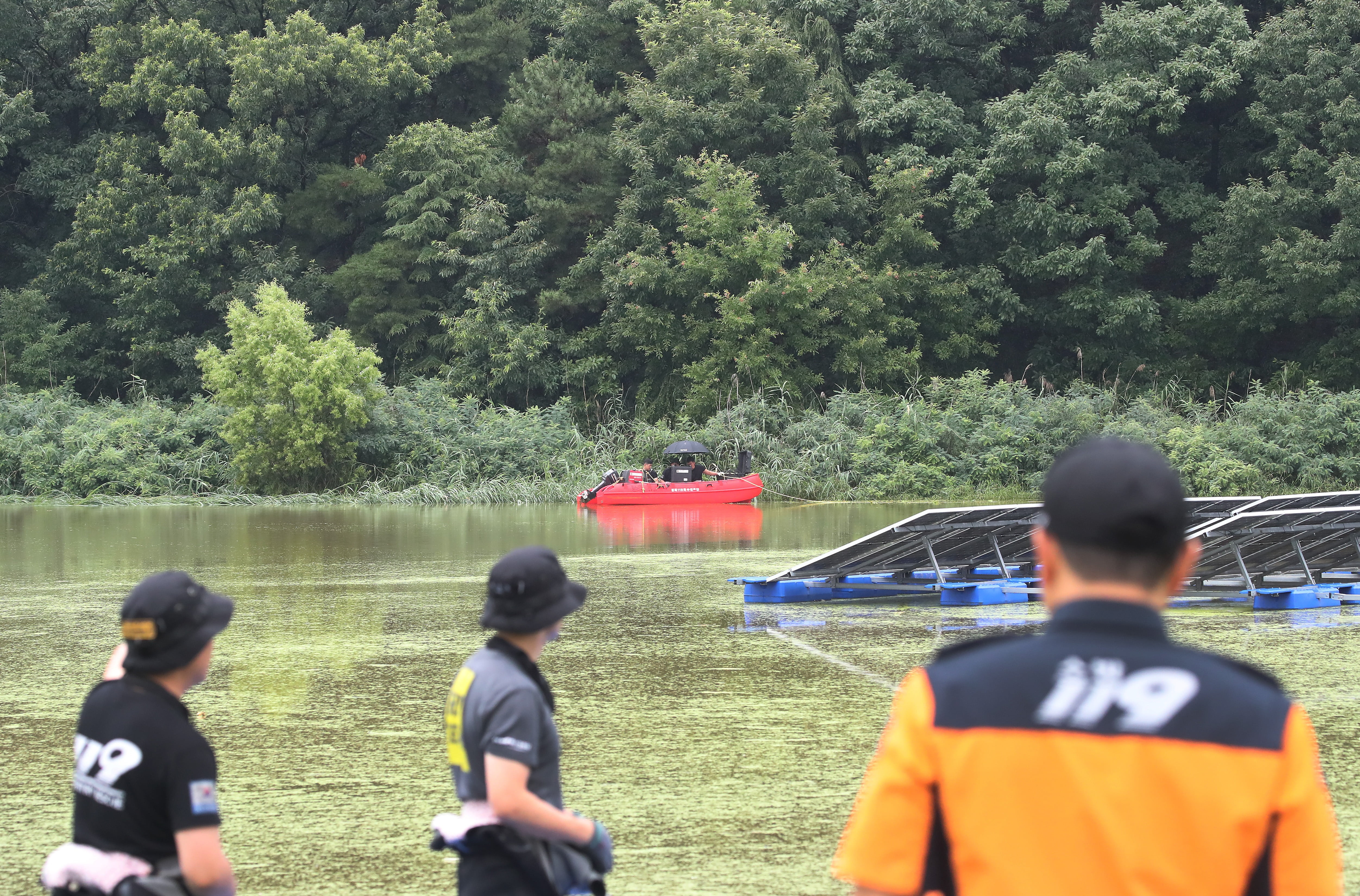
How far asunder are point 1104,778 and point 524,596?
1622mm

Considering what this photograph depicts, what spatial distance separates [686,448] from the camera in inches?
993

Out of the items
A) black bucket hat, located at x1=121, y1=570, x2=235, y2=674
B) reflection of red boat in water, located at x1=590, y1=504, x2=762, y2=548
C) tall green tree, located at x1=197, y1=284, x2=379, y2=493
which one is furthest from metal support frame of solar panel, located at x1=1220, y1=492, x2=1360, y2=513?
tall green tree, located at x1=197, y1=284, x2=379, y2=493

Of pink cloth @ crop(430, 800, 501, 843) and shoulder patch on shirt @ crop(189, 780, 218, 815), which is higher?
shoulder patch on shirt @ crop(189, 780, 218, 815)

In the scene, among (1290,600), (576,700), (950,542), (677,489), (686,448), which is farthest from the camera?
(677,489)

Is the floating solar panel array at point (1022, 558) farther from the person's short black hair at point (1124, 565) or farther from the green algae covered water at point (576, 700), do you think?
the person's short black hair at point (1124, 565)

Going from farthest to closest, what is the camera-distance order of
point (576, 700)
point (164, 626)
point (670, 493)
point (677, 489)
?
point (677, 489)
point (670, 493)
point (576, 700)
point (164, 626)

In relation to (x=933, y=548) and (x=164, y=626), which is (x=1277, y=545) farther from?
(x=164, y=626)

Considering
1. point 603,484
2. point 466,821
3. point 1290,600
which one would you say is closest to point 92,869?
point 466,821

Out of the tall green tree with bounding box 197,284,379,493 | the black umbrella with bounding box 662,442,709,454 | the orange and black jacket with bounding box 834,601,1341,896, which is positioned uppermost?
the tall green tree with bounding box 197,284,379,493

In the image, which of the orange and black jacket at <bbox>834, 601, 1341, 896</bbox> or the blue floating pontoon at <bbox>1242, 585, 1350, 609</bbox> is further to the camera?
the blue floating pontoon at <bbox>1242, 585, 1350, 609</bbox>

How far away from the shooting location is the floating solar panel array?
10672mm

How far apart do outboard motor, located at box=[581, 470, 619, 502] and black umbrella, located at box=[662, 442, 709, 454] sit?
1.34m

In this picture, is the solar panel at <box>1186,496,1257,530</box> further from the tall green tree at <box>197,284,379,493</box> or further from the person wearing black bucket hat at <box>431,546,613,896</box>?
the tall green tree at <box>197,284,379,493</box>

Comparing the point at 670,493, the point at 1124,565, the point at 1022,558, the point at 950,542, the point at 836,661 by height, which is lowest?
the point at 836,661
